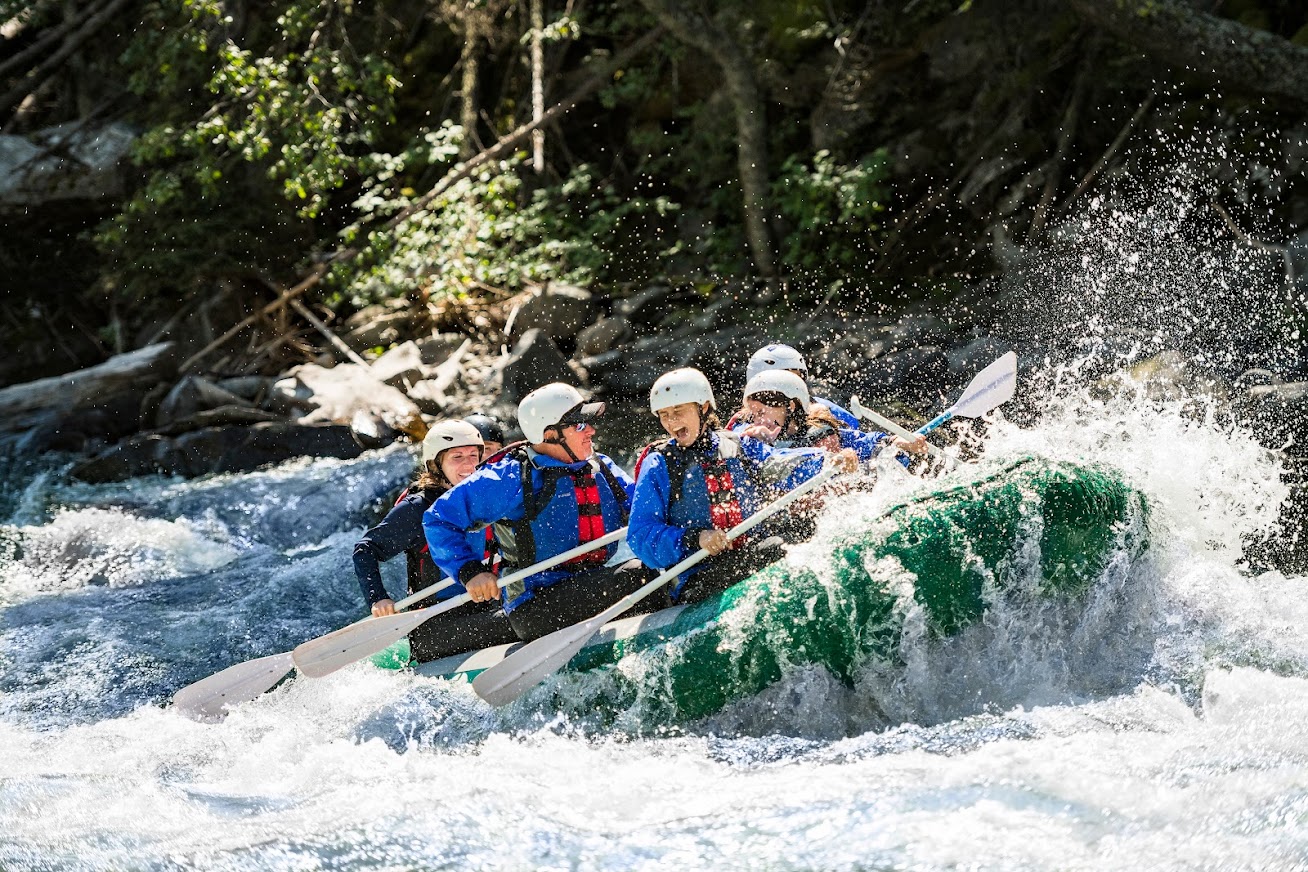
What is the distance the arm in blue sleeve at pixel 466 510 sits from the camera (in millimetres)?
5109

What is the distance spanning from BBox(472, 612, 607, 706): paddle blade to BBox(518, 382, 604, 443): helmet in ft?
2.40

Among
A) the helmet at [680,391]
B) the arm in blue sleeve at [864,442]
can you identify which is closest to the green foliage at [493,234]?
the arm in blue sleeve at [864,442]

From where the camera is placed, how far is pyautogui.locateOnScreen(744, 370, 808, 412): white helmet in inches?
226

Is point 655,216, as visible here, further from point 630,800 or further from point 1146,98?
point 630,800

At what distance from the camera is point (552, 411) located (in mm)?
5043

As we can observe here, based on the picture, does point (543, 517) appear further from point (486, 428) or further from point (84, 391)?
point (84, 391)

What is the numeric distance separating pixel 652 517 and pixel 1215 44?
5.94 metres

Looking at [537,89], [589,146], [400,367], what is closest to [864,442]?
[400,367]

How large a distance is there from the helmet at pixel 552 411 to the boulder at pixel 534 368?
15.3 ft

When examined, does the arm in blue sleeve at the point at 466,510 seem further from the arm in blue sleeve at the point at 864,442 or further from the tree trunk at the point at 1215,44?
the tree trunk at the point at 1215,44

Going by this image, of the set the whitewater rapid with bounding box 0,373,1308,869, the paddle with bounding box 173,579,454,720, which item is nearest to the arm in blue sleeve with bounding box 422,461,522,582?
the whitewater rapid with bounding box 0,373,1308,869

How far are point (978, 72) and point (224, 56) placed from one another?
19.5 feet

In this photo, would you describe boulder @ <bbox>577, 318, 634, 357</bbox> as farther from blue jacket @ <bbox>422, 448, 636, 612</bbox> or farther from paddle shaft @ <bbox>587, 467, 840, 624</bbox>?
paddle shaft @ <bbox>587, 467, 840, 624</bbox>

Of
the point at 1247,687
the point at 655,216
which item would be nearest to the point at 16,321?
the point at 655,216
